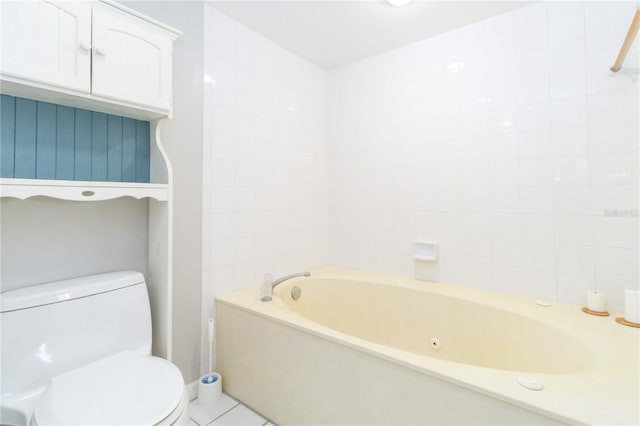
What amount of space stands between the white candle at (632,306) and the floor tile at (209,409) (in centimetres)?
206

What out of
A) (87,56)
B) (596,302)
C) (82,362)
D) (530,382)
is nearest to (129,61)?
(87,56)

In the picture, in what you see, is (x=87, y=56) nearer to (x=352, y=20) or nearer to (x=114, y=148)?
(x=114, y=148)

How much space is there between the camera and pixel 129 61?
1235 mm

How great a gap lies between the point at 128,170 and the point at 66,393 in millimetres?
962

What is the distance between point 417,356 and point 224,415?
1134mm

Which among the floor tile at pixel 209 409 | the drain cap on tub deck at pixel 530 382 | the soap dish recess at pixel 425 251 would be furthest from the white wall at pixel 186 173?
the drain cap on tub deck at pixel 530 382

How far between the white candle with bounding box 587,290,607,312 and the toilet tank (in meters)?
2.22

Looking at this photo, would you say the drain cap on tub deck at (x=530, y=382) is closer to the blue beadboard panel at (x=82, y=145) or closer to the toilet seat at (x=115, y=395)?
the toilet seat at (x=115, y=395)

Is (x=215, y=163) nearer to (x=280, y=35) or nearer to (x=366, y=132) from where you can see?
(x=280, y=35)

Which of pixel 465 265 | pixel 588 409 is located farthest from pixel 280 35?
pixel 588 409

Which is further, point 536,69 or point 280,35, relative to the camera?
point 280,35

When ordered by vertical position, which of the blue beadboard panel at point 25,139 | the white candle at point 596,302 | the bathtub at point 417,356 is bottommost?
the bathtub at point 417,356

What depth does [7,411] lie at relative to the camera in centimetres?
100

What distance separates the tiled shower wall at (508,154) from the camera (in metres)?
1.52
